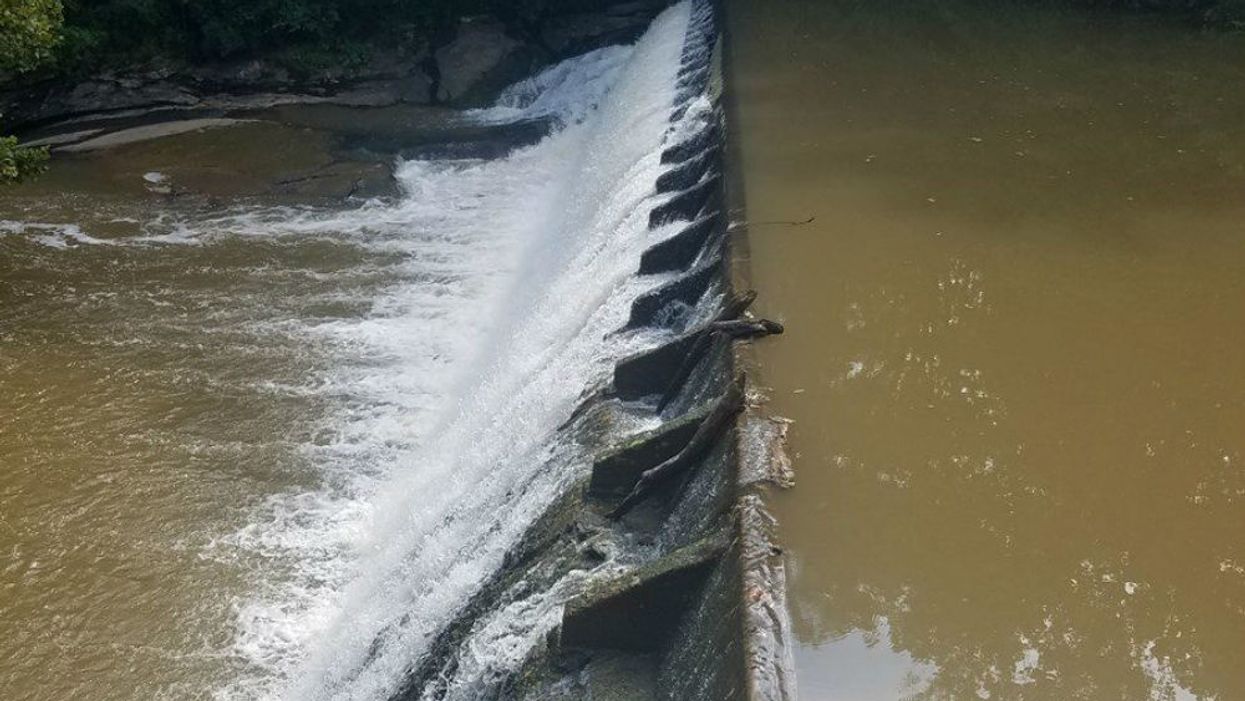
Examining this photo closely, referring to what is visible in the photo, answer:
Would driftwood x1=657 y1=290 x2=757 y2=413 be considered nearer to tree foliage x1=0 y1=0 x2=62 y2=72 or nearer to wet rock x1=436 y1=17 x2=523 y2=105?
tree foliage x1=0 y1=0 x2=62 y2=72

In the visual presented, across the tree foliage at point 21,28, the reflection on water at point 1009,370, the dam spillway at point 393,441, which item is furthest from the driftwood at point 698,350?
the tree foliage at point 21,28

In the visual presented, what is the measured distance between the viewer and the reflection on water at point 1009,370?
4.12 meters

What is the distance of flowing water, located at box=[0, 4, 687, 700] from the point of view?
629cm

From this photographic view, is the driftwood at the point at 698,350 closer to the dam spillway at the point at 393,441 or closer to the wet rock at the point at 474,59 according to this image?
the dam spillway at the point at 393,441

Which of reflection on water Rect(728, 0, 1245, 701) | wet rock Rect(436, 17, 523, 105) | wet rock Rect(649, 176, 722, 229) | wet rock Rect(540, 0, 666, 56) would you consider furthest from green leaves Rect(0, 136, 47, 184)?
wet rock Rect(540, 0, 666, 56)

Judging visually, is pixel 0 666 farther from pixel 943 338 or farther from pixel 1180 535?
pixel 1180 535

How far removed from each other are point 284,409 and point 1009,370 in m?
5.49

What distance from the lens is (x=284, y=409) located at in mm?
8438

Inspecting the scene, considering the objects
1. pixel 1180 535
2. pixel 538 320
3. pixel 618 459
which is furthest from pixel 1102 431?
pixel 538 320

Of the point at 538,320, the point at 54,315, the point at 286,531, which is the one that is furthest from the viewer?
the point at 54,315

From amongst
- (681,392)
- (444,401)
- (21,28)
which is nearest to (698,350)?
(681,392)

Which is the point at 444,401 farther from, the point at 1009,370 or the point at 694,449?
the point at 1009,370

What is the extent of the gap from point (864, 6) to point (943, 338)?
30.8 feet

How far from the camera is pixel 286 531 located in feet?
23.8
